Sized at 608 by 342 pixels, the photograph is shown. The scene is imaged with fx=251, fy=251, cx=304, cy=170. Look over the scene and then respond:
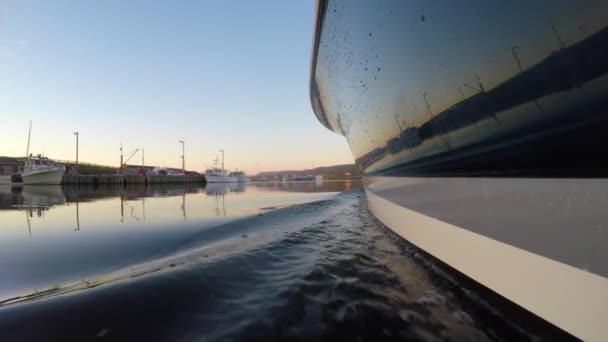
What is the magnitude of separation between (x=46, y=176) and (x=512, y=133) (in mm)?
39600

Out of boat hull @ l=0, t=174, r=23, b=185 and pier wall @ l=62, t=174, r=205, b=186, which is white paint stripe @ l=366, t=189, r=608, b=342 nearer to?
pier wall @ l=62, t=174, r=205, b=186

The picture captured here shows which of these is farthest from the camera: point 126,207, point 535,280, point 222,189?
point 222,189

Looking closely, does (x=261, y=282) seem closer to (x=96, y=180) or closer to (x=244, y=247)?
(x=244, y=247)

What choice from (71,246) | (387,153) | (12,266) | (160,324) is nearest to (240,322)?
(160,324)

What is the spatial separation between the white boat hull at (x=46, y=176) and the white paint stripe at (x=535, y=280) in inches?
1475

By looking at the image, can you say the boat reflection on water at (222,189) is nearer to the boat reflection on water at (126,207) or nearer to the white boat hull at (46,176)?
the boat reflection on water at (126,207)

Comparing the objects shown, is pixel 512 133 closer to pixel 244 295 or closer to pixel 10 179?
pixel 244 295

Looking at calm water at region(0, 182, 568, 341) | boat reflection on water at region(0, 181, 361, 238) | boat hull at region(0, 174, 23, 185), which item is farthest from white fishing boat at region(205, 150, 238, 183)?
calm water at region(0, 182, 568, 341)

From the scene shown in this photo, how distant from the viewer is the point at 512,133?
2.94 feet

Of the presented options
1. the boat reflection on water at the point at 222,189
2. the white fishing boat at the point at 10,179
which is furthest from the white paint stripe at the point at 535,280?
the white fishing boat at the point at 10,179

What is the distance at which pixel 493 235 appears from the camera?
1.08m

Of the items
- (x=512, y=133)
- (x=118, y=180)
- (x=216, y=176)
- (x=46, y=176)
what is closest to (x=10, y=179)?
(x=46, y=176)

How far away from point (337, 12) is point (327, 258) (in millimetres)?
1955

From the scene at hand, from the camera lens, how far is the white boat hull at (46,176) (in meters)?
27.2
